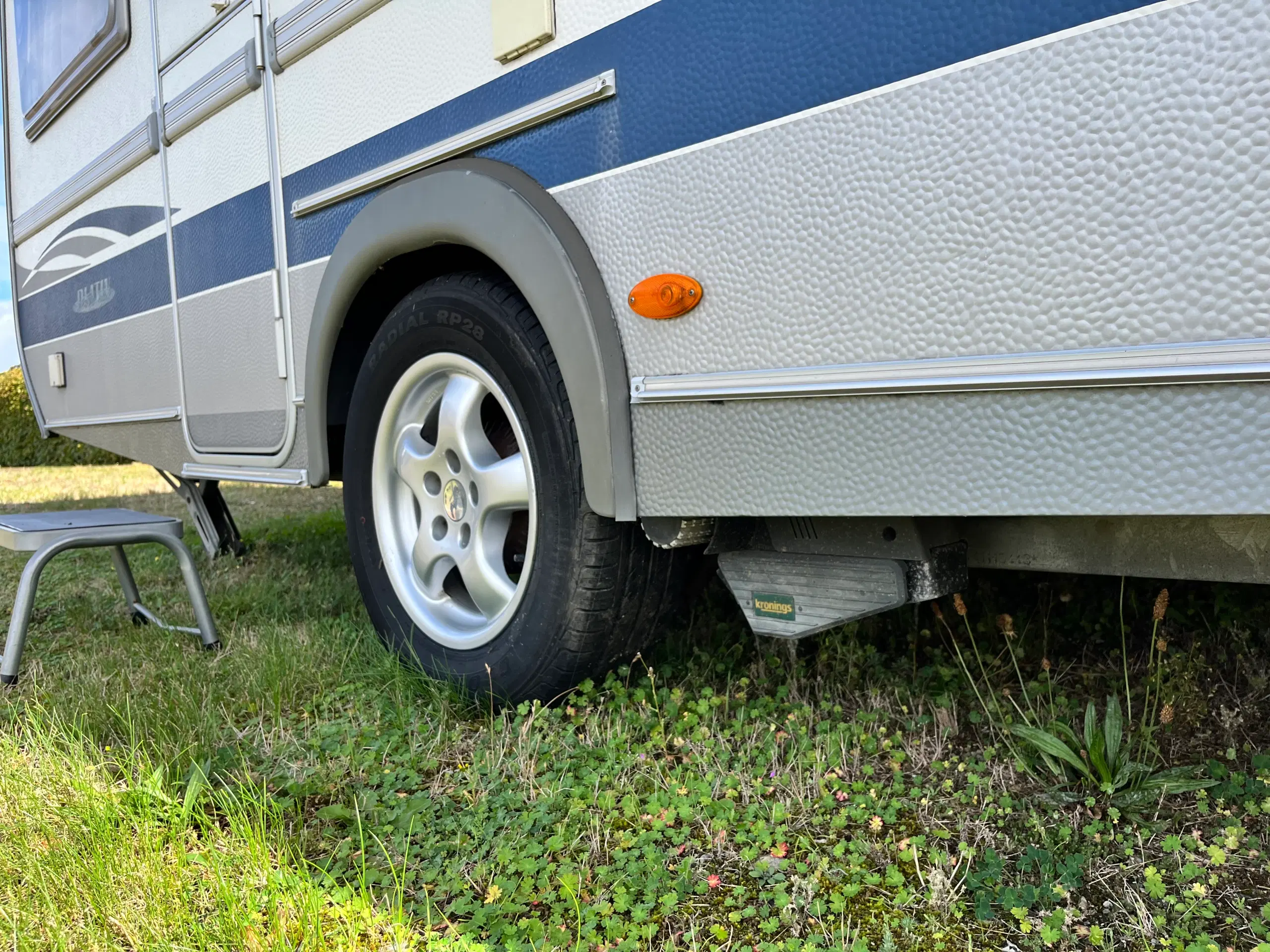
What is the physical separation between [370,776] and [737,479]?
1.03 meters

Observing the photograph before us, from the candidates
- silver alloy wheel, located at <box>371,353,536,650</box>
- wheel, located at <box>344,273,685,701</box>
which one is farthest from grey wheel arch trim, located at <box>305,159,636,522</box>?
silver alloy wheel, located at <box>371,353,536,650</box>

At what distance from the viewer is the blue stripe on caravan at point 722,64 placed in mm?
1274

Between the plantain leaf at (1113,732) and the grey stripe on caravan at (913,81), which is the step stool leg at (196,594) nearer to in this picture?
the grey stripe on caravan at (913,81)

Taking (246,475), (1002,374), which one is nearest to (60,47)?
(246,475)

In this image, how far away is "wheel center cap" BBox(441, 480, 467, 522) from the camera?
2234mm

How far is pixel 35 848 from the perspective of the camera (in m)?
1.59

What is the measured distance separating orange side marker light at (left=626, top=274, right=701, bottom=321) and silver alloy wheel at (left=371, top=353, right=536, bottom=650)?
0.46m

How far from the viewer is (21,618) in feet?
8.60

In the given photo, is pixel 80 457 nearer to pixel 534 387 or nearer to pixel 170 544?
pixel 170 544

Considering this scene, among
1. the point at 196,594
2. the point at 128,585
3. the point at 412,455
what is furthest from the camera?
the point at 128,585

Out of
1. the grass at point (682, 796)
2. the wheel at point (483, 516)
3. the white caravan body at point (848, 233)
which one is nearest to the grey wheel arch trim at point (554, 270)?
the white caravan body at point (848, 233)

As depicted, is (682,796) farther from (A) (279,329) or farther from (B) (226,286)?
(B) (226,286)

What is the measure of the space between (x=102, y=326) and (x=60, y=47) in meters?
1.16

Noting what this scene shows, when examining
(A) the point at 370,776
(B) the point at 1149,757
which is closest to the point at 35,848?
(A) the point at 370,776
